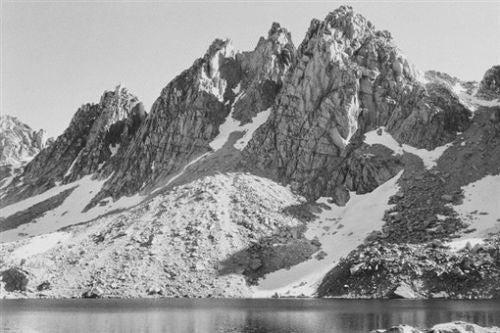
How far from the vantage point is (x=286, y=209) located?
137 m

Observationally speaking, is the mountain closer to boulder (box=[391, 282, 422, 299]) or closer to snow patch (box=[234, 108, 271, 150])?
boulder (box=[391, 282, 422, 299])

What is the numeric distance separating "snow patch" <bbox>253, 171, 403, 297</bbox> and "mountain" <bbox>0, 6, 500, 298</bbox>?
39 centimetres

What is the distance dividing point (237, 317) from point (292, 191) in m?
77.9

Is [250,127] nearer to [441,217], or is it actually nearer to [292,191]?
[292,191]

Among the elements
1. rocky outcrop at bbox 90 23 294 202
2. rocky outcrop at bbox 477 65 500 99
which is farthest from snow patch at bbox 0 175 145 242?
rocky outcrop at bbox 477 65 500 99

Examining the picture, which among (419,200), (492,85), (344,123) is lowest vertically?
(419,200)

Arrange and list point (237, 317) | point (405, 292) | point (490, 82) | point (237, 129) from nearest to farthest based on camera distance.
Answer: point (237, 317) < point (405, 292) < point (490, 82) < point (237, 129)

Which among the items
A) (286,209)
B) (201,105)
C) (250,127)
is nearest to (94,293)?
(286,209)

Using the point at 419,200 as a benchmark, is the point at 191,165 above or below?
above

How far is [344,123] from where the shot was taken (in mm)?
150625

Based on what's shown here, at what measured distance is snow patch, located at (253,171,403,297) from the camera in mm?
112000

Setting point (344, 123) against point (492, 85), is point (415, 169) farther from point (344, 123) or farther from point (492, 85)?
point (492, 85)

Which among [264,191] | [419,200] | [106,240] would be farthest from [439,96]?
[106,240]

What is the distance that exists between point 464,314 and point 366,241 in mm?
54513
